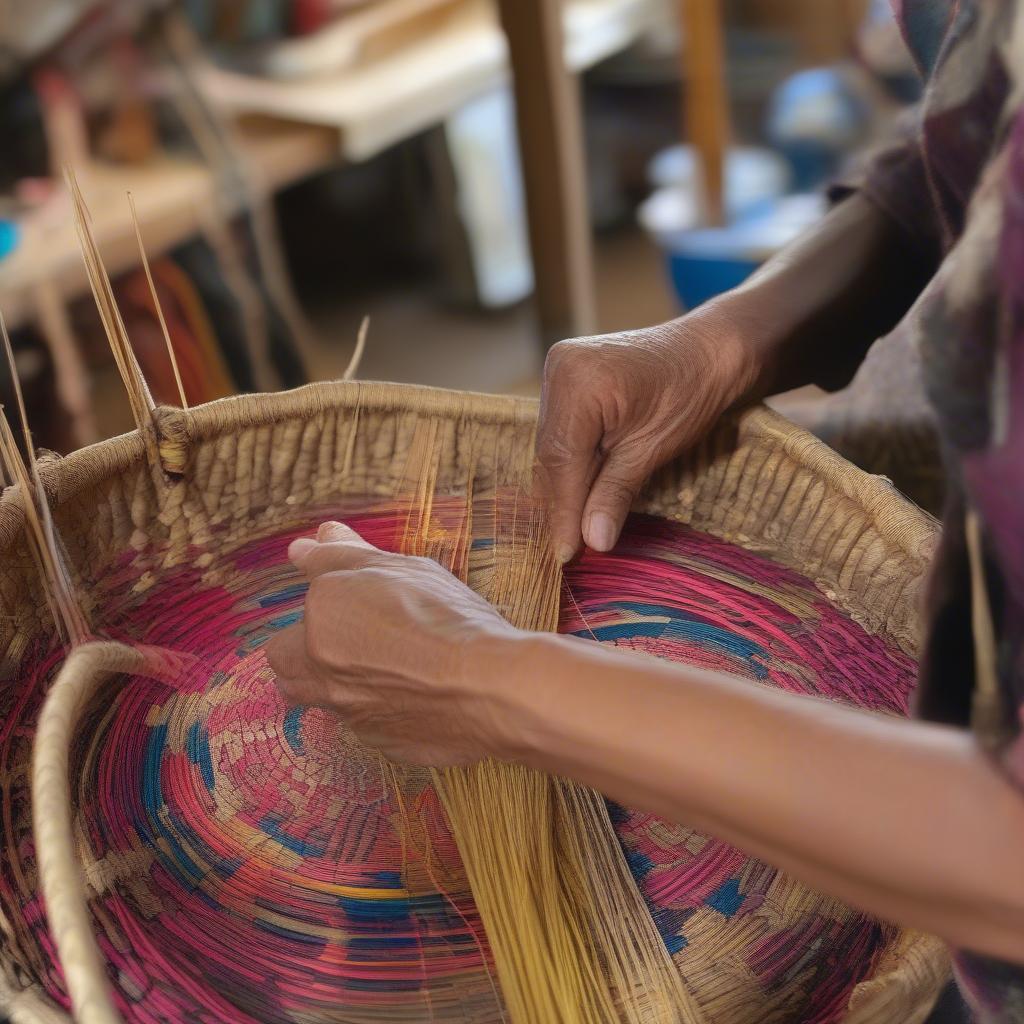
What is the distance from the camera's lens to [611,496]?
0.88 m

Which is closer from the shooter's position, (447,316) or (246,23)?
(246,23)

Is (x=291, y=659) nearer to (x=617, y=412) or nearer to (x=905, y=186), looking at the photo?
(x=617, y=412)

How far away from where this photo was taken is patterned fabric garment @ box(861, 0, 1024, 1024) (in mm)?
456

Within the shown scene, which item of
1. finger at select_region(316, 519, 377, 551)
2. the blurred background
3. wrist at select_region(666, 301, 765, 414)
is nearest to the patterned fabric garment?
wrist at select_region(666, 301, 765, 414)

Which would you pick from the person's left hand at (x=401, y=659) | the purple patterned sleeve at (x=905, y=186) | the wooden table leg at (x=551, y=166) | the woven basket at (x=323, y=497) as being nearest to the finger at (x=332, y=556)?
the person's left hand at (x=401, y=659)

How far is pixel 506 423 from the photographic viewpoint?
0.96 m

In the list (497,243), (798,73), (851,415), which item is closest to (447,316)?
(497,243)

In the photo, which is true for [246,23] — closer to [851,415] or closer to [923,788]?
[851,415]

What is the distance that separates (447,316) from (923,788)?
7.56ft

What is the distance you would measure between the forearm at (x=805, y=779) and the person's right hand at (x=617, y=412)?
0.30 m

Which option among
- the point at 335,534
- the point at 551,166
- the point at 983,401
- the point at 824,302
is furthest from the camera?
the point at 551,166

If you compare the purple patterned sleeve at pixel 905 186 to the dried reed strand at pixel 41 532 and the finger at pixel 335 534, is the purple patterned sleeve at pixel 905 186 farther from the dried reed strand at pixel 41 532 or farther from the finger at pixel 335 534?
the dried reed strand at pixel 41 532

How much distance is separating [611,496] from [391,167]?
202 centimetres

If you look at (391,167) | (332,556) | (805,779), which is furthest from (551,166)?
(805,779)
